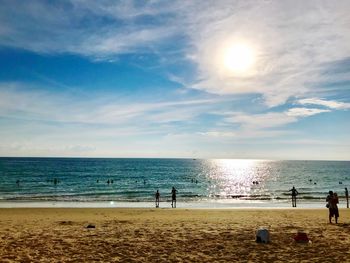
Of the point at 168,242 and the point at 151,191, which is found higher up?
the point at 168,242

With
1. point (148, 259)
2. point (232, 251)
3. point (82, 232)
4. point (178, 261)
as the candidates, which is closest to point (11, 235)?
point (82, 232)

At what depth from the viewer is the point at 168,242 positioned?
15.8 meters

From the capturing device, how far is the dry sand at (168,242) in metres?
13.3

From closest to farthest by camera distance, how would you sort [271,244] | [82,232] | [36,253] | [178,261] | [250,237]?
[178,261] → [36,253] → [271,244] → [250,237] → [82,232]

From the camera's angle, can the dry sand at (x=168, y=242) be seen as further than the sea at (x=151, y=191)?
No

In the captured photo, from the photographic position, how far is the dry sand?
43.5 ft

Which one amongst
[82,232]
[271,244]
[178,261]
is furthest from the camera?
[82,232]

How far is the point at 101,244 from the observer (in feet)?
50.4

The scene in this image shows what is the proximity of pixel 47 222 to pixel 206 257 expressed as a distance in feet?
40.0

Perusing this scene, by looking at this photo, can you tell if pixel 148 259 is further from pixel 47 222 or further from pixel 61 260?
pixel 47 222

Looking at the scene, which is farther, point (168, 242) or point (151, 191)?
point (151, 191)

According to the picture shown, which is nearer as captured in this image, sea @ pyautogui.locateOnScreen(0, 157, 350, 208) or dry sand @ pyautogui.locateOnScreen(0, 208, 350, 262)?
dry sand @ pyautogui.locateOnScreen(0, 208, 350, 262)

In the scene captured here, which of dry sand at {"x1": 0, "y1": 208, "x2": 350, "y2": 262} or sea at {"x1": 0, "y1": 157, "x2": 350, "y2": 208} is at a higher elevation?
dry sand at {"x1": 0, "y1": 208, "x2": 350, "y2": 262}

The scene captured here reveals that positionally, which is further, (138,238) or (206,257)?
(138,238)
